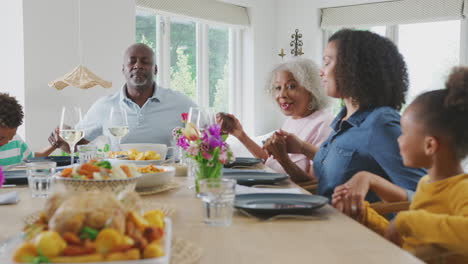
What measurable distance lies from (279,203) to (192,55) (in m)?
4.85

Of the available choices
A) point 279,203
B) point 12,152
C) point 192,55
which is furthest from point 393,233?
point 192,55

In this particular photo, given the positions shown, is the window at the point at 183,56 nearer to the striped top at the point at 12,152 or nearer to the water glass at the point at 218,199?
the striped top at the point at 12,152

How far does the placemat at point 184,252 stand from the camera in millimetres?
816

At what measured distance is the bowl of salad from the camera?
111 centimetres

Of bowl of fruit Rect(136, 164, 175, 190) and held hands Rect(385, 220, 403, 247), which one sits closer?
held hands Rect(385, 220, 403, 247)

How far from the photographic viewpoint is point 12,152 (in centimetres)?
268

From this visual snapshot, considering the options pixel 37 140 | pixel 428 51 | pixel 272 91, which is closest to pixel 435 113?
pixel 272 91

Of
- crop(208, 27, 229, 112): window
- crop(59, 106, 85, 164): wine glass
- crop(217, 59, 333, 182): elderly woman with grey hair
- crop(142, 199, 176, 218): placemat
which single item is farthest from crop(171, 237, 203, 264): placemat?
crop(208, 27, 229, 112): window

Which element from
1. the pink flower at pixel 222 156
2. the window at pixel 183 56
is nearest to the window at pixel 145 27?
the window at pixel 183 56

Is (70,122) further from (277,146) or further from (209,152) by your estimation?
(277,146)

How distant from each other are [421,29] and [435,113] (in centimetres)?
504

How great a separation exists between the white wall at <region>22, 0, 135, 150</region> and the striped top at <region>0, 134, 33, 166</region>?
132 cm

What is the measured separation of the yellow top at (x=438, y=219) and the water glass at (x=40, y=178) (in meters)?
0.86

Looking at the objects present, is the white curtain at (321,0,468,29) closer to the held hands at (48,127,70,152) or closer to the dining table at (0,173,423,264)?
the held hands at (48,127,70,152)
